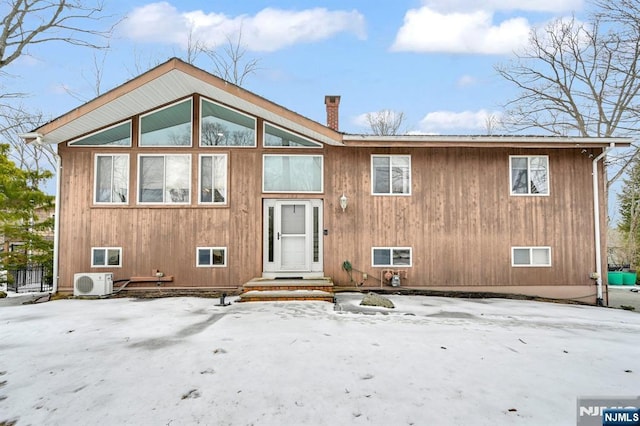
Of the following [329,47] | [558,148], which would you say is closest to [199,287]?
[558,148]

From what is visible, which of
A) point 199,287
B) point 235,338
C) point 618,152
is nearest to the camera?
point 235,338

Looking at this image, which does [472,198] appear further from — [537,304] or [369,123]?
[369,123]

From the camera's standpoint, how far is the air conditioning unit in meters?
7.92

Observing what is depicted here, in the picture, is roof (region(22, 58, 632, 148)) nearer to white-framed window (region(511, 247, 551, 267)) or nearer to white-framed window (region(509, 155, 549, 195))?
white-framed window (region(509, 155, 549, 195))

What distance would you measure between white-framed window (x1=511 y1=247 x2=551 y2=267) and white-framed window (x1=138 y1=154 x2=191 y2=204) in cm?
818

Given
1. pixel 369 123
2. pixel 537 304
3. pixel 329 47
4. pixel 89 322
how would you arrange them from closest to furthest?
pixel 89 322 < pixel 537 304 < pixel 369 123 < pixel 329 47

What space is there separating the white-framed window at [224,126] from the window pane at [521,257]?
7.02 metres

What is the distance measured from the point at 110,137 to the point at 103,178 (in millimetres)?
1009

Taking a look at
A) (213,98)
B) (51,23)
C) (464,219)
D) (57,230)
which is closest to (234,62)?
(51,23)

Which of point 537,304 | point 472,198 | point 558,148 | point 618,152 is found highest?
point 618,152

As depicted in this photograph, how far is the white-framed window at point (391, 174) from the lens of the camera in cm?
865

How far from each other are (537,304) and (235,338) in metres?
6.81

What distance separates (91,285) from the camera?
26.0ft

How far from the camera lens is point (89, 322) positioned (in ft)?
18.6
